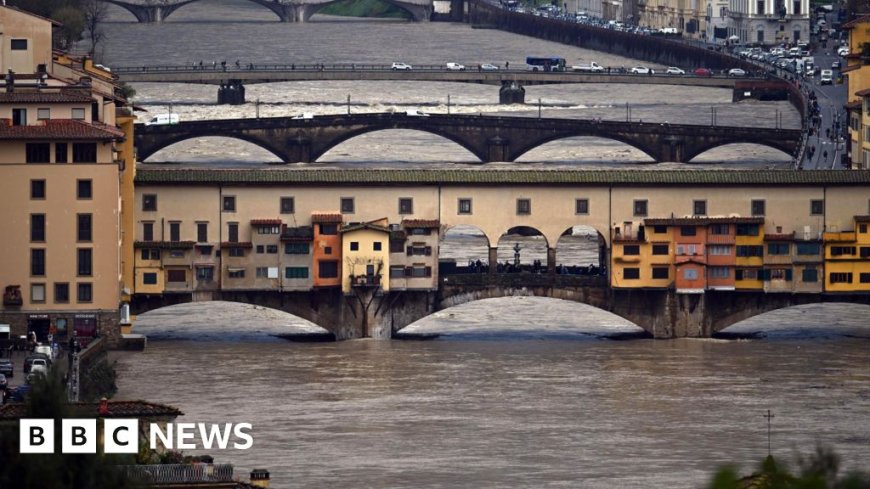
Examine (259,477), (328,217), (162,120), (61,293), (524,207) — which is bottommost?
(259,477)

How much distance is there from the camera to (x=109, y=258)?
196 ft

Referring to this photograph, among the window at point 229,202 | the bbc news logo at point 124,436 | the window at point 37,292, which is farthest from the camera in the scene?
the window at point 229,202

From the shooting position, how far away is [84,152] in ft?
196

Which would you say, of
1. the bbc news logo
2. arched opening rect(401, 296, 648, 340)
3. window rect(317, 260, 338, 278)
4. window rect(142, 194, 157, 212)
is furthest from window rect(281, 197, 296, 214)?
the bbc news logo

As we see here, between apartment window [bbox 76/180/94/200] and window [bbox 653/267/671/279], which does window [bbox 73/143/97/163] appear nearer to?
apartment window [bbox 76/180/94/200]

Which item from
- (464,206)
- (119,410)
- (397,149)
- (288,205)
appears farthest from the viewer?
(397,149)

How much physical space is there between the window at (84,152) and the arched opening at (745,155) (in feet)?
127

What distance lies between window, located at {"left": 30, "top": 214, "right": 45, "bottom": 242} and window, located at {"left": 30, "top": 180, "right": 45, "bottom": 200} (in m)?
0.34

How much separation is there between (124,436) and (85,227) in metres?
20.7

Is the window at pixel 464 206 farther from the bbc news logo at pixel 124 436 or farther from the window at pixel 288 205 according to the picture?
the bbc news logo at pixel 124 436

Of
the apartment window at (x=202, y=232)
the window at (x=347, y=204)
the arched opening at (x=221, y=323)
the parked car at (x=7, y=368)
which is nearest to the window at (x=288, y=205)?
the window at (x=347, y=204)

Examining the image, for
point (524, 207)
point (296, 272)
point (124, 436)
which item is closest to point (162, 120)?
point (524, 207)

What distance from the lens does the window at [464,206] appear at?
63688mm

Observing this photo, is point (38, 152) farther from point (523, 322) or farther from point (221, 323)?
point (523, 322)
